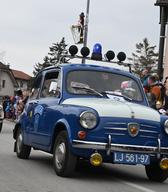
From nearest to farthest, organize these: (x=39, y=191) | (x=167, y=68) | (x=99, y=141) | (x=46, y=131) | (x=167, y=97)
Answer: (x=39, y=191) < (x=99, y=141) < (x=46, y=131) < (x=167, y=97) < (x=167, y=68)

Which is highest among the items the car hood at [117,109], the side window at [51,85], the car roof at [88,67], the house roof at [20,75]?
the house roof at [20,75]

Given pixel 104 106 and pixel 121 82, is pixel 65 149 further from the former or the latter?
pixel 121 82

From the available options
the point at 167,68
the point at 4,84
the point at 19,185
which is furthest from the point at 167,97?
the point at 4,84

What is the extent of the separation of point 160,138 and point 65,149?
57.1 inches

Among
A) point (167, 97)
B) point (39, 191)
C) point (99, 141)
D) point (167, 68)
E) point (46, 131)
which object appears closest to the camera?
point (39, 191)

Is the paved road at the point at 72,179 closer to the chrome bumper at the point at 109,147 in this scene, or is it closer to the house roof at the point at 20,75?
the chrome bumper at the point at 109,147

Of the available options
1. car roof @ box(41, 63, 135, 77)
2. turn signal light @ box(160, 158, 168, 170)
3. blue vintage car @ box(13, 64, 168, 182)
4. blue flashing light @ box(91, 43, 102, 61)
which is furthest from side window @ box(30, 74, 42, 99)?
turn signal light @ box(160, 158, 168, 170)

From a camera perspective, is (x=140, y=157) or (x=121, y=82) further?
(x=121, y=82)

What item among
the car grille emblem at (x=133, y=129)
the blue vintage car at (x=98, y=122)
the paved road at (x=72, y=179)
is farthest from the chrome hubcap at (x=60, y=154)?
the car grille emblem at (x=133, y=129)

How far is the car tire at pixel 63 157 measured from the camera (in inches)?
367

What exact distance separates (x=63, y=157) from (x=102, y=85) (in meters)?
1.80

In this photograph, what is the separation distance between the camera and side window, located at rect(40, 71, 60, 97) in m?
10.7

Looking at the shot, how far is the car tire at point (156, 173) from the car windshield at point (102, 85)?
1287 mm

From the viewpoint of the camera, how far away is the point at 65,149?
944 centimetres
